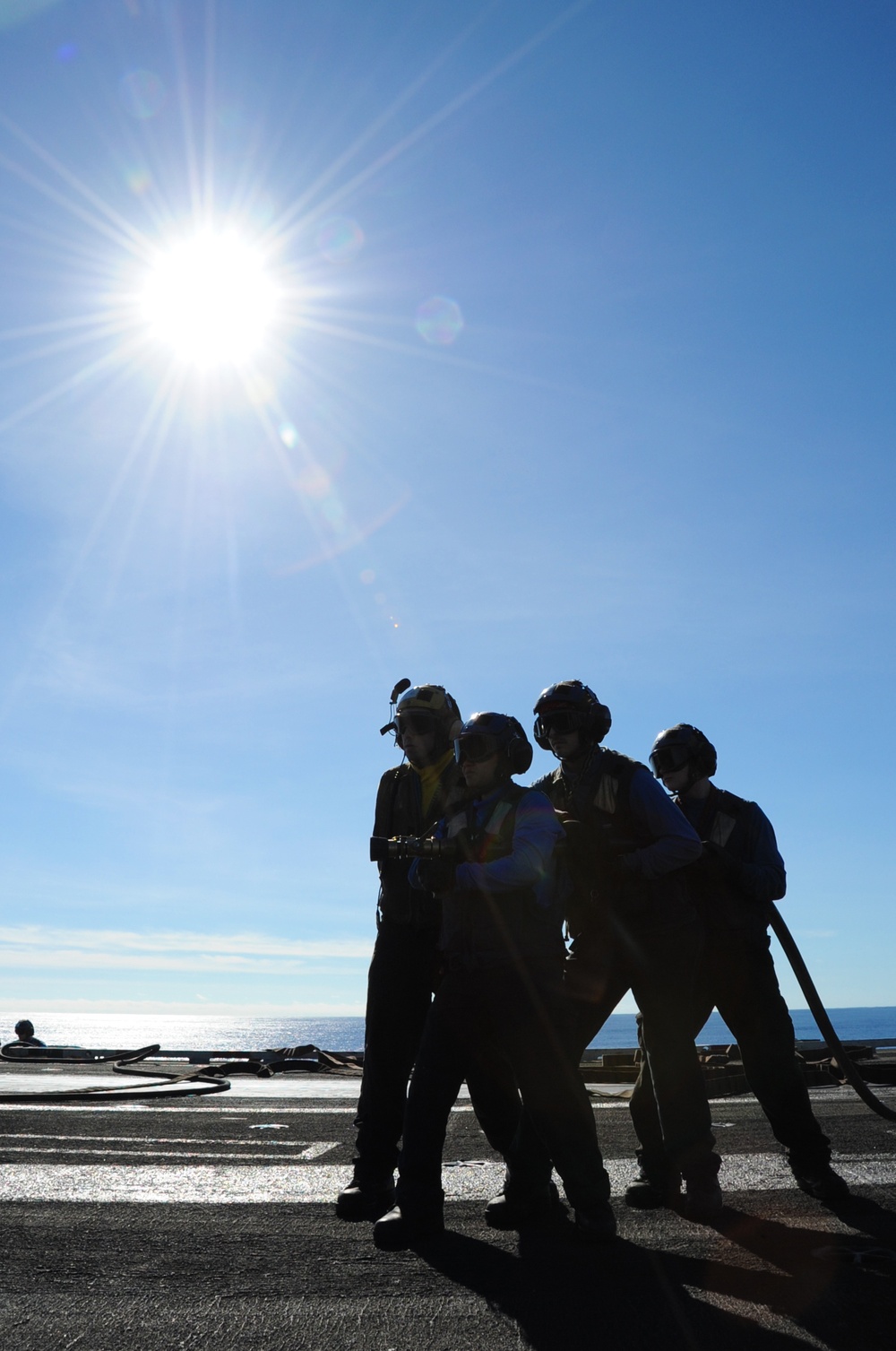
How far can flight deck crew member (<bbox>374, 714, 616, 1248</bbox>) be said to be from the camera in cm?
366

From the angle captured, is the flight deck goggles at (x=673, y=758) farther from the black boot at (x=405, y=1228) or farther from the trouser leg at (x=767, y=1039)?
the black boot at (x=405, y=1228)

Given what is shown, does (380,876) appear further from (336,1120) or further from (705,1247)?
(336,1120)

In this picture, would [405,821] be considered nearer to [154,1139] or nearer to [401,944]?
[401,944]

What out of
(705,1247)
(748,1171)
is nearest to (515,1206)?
(705,1247)

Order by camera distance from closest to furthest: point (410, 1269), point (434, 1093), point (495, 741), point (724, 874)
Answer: point (410, 1269) < point (434, 1093) < point (495, 741) < point (724, 874)

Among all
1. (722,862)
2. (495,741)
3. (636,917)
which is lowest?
(636,917)

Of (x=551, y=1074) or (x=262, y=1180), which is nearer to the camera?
(x=551, y=1074)

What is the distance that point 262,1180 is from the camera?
5180 millimetres

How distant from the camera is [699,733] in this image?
515 centimetres

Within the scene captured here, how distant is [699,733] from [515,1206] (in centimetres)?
236

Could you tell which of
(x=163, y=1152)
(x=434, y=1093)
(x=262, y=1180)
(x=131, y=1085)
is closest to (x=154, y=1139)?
(x=163, y=1152)

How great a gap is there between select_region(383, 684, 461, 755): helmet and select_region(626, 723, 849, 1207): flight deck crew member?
1.13 m

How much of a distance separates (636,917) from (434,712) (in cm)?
130

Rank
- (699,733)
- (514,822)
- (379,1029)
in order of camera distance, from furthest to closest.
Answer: (699,733)
(379,1029)
(514,822)
